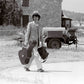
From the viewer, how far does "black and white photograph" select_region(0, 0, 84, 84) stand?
10195 mm

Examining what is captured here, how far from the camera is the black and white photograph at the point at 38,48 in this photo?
10.2 meters

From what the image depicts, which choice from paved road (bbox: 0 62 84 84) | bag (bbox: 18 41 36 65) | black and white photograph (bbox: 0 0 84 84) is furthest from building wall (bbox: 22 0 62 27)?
bag (bbox: 18 41 36 65)

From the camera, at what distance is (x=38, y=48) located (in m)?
11.4

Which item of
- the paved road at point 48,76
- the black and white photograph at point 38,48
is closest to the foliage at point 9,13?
the black and white photograph at point 38,48

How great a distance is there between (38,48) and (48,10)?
1489 inches

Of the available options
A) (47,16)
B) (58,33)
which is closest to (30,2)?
(47,16)

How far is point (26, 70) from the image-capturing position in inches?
451

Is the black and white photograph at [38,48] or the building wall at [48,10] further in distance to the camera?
the building wall at [48,10]

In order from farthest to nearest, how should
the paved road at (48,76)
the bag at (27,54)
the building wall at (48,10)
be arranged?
the building wall at (48,10) → the bag at (27,54) → the paved road at (48,76)

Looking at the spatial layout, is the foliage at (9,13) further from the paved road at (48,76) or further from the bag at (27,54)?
the bag at (27,54)

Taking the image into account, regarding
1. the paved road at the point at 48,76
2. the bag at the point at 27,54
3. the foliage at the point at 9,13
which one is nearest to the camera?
the paved road at the point at 48,76

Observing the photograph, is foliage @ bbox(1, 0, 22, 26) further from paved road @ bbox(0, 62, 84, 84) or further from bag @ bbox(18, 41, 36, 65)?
bag @ bbox(18, 41, 36, 65)

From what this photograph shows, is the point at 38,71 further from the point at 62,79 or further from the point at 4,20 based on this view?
the point at 4,20

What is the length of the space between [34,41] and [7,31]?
31.4 m
